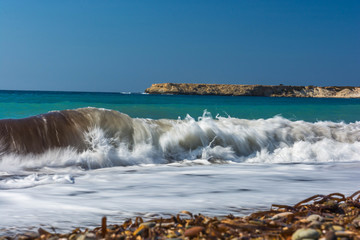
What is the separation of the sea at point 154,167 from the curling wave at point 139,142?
2 centimetres

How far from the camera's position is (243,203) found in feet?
10.1

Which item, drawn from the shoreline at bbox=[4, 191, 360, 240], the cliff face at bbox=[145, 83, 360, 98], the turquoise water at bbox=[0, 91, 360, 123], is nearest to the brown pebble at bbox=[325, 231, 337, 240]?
the shoreline at bbox=[4, 191, 360, 240]

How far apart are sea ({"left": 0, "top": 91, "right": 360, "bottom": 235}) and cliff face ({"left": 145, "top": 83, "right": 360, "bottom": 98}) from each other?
A: 65023 mm

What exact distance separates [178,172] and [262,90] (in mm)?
70360

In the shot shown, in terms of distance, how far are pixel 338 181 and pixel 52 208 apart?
299cm

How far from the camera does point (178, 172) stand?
5.08 m

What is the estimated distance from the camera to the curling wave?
239 inches

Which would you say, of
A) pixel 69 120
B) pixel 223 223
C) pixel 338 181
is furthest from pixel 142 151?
pixel 223 223

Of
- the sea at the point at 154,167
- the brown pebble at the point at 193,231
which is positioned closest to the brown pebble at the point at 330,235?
the brown pebble at the point at 193,231

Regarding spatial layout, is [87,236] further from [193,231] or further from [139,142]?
[139,142]

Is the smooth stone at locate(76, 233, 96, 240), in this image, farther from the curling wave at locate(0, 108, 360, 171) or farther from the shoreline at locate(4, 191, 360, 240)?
the curling wave at locate(0, 108, 360, 171)

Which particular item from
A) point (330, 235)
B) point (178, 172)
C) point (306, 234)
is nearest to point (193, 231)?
point (306, 234)

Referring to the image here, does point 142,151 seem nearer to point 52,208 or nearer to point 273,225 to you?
point 52,208

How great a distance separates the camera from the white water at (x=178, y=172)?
2945mm
